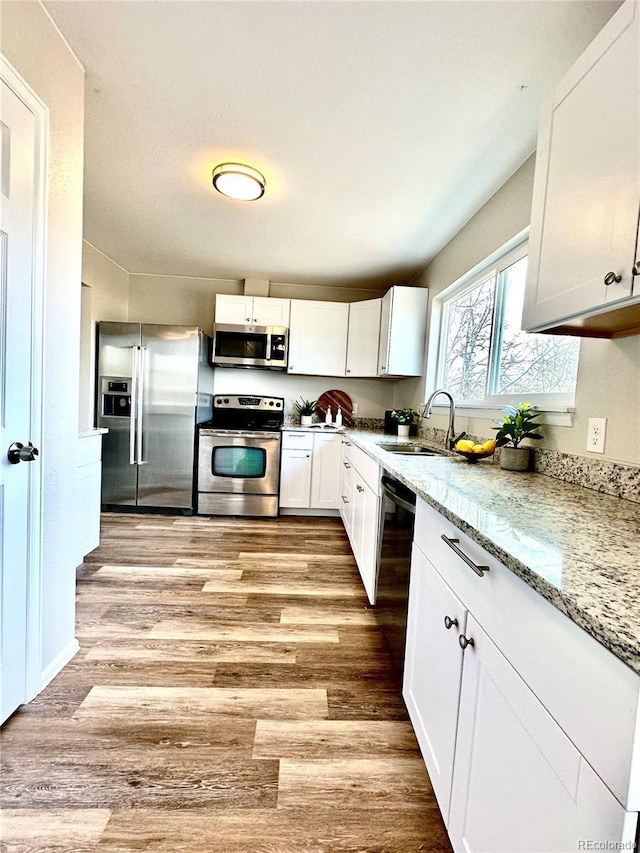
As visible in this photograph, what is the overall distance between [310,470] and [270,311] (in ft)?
5.60

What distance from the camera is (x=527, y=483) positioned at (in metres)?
1.40

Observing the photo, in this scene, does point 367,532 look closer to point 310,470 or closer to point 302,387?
point 310,470

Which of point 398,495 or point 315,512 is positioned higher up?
point 398,495

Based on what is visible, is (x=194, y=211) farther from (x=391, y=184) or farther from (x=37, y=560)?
(x=37, y=560)

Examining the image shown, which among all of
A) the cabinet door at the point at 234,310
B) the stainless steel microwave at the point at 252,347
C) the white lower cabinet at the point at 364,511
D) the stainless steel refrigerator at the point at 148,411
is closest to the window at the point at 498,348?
the white lower cabinet at the point at 364,511

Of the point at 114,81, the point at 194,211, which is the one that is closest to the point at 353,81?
the point at 114,81

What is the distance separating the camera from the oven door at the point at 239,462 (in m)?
3.50

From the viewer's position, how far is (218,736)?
123 centimetres

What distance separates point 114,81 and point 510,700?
2420 millimetres

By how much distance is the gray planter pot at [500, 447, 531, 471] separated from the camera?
1.65 m

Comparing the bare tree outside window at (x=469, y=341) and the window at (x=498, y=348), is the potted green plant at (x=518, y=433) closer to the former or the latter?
the window at (x=498, y=348)

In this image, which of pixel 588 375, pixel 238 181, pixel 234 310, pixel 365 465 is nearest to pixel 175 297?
pixel 234 310

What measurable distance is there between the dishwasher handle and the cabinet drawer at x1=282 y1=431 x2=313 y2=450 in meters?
1.87

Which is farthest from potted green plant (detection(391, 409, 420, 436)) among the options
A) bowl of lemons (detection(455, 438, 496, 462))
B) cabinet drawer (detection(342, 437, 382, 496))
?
bowl of lemons (detection(455, 438, 496, 462))
